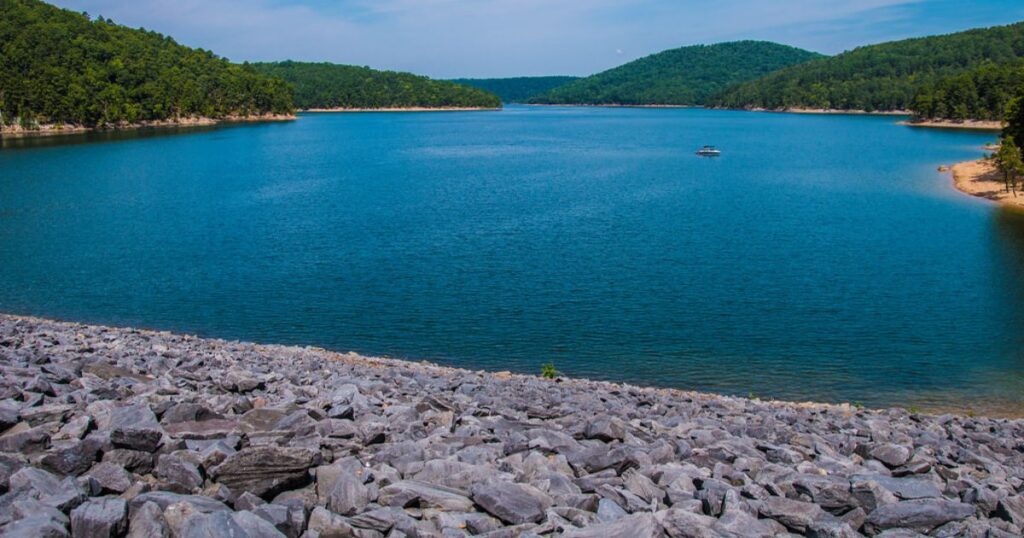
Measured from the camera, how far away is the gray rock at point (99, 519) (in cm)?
668

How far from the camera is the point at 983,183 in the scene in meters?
66.6

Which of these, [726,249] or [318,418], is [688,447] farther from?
[726,249]

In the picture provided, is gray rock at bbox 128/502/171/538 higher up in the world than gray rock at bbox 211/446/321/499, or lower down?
higher up

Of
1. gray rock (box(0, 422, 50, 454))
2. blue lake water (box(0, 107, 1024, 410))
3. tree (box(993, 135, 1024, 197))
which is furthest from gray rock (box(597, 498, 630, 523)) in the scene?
tree (box(993, 135, 1024, 197))

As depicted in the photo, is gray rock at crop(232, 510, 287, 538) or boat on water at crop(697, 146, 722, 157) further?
boat on water at crop(697, 146, 722, 157)

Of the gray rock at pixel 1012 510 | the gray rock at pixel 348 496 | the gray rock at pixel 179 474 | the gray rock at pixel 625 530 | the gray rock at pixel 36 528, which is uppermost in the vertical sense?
the gray rock at pixel 36 528

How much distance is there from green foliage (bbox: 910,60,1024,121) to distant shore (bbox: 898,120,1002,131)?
0.88 meters

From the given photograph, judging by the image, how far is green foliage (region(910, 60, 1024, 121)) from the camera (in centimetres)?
15125

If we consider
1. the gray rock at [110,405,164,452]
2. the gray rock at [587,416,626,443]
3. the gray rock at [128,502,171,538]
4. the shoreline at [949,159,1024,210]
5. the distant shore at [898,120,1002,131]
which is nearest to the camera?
the gray rock at [128,502,171,538]

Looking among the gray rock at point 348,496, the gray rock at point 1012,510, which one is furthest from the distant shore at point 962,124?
the gray rock at point 348,496

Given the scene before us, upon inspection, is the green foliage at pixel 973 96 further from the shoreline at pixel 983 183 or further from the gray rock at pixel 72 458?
the gray rock at pixel 72 458

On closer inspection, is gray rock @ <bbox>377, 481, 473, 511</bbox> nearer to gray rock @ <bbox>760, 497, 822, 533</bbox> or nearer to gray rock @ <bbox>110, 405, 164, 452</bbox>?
gray rock @ <bbox>110, 405, 164, 452</bbox>

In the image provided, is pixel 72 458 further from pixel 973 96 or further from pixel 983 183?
pixel 973 96

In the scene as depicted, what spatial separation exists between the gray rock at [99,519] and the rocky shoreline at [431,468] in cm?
2
